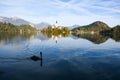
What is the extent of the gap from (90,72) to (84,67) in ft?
18.2

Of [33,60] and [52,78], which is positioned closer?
[52,78]

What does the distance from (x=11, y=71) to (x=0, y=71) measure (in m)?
2.31

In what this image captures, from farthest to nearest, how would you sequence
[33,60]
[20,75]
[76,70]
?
[33,60] < [76,70] < [20,75]

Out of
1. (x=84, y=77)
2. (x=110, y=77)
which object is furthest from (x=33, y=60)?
(x=110, y=77)

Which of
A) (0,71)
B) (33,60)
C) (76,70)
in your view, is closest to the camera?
(0,71)

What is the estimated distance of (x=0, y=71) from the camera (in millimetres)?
43000

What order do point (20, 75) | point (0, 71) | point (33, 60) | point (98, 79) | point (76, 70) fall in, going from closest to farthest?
point (98, 79), point (20, 75), point (0, 71), point (76, 70), point (33, 60)

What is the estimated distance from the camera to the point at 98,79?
123ft

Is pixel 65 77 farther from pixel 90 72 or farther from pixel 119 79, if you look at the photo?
pixel 119 79

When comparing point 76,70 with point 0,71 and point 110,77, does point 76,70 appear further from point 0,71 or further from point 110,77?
point 0,71

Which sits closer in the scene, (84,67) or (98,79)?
(98,79)

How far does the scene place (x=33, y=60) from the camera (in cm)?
5625

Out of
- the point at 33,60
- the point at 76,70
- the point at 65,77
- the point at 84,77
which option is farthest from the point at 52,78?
the point at 33,60

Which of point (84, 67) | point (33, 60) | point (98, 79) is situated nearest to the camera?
point (98, 79)
